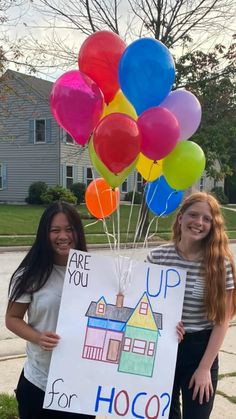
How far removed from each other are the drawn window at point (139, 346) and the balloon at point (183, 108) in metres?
1.22

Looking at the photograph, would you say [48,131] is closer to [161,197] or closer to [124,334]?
[161,197]

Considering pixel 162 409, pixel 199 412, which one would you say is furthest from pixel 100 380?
pixel 199 412

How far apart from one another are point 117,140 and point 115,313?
862 mm

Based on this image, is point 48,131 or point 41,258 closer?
point 41,258

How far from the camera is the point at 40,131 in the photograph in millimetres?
26266

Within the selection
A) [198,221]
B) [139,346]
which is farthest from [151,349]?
[198,221]

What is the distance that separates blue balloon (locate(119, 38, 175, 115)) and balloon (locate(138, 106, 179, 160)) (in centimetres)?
9

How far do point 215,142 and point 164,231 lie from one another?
14.4ft

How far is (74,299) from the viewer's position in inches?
90.6

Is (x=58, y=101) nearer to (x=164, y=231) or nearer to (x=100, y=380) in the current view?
(x=100, y=380)

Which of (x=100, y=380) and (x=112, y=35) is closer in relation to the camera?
(x=100, y=380)

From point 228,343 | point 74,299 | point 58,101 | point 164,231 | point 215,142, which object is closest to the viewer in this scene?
point 74,299

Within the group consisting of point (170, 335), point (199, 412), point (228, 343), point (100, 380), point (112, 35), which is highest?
point (112, 35)

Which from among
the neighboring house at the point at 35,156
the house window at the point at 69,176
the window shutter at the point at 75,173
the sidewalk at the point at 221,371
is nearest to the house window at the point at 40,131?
the neighboring house at the point at 35,156
